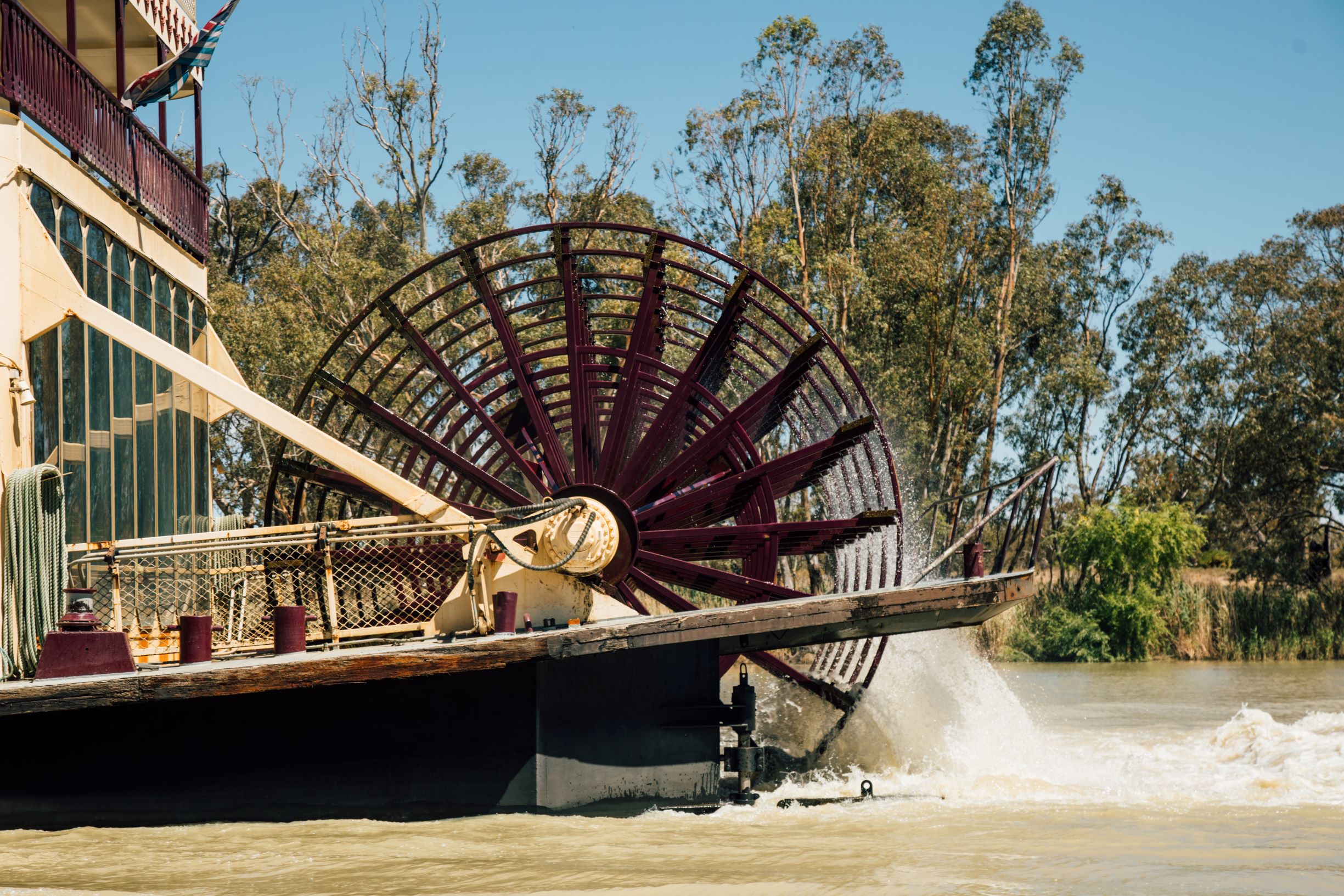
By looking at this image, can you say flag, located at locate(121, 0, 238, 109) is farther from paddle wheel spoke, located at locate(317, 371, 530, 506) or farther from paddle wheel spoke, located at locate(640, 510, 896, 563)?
paddle wheel spoke, located at locate(640, 510, 896, 563)

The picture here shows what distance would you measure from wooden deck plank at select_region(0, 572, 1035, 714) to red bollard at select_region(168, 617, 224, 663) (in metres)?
0.12

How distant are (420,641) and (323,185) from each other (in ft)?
88.7

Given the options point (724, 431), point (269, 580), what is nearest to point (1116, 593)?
point (724, 431)

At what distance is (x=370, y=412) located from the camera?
12.4m

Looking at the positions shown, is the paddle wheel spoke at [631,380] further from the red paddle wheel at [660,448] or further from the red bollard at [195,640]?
the red bollard at [195,640]

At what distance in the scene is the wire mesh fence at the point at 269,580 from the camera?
862 cm

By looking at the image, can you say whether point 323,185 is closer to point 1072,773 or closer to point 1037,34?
point 1037,34

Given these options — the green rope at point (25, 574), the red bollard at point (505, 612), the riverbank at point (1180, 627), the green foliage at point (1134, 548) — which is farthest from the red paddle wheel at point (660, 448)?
the green foliage at point (1134, 548)

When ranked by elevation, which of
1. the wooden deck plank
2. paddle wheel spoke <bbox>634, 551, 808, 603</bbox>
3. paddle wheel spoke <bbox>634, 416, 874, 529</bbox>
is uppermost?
paddle wheel spoke <bbox>634, 416, 874, 529</bbox>

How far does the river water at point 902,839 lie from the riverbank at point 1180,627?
14774 mm

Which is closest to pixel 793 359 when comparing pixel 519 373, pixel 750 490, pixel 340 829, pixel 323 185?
pixel 750 490

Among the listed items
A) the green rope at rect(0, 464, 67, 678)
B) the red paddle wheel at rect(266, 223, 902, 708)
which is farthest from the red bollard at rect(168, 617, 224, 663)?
the red paddle wheel at rect(266, 223, 902, 708)

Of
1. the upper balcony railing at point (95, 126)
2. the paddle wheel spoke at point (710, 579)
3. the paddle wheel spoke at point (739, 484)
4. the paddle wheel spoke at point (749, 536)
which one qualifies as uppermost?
the upper balcony railing at point (95, 126)

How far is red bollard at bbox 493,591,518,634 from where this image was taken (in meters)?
8.91
